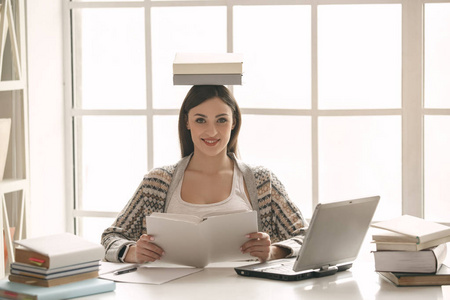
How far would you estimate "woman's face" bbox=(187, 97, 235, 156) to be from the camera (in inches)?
123

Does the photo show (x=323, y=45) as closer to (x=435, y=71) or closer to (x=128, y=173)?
(x=435, y=71)

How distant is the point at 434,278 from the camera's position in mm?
2426

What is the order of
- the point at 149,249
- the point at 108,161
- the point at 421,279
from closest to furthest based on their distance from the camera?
the point at 421,279 → the point at 149,249 → the point at 108,161

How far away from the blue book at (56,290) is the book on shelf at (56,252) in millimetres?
68

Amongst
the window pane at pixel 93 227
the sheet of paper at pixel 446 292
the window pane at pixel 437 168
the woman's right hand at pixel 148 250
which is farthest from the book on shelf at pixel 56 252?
the window pane at pixel 437 168

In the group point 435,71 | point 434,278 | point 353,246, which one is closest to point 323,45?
point 435,71

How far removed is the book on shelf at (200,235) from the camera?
2.63 meters

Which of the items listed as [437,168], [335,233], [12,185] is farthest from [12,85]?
[437,168]

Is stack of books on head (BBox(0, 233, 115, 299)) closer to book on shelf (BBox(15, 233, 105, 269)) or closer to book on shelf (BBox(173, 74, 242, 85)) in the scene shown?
book on shelf (BBox(15, 233, 105, 269))

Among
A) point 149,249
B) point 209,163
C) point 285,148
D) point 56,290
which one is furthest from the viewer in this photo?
point 285,148

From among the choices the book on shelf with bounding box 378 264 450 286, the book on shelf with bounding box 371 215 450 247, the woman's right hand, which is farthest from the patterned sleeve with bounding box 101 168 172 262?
the book on shelf with bounding box 378 264 450 286

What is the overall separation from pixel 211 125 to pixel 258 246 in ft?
1.95

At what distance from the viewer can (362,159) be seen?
12.3ft

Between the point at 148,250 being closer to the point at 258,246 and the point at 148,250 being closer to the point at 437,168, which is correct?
the point at 258,246
